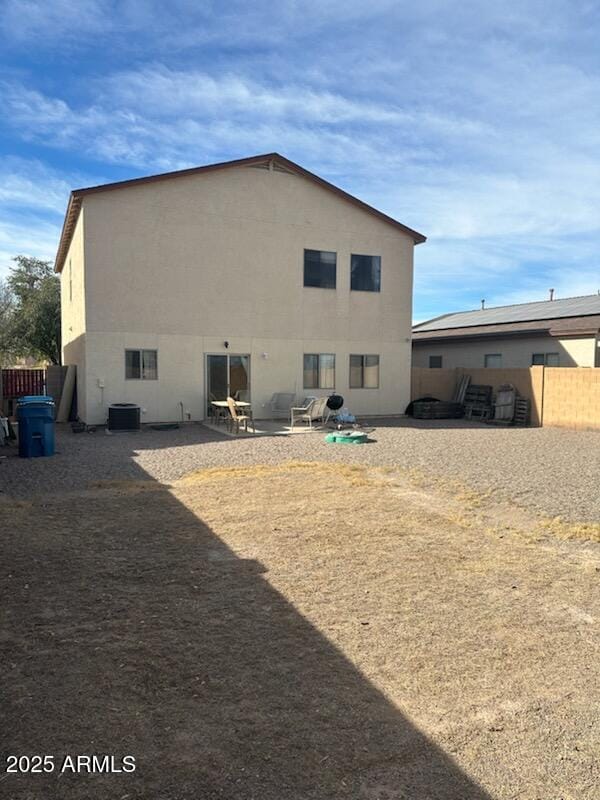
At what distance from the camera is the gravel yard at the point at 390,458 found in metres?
8.52

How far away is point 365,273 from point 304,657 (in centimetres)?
1707

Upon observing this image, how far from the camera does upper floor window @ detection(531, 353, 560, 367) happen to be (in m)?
21.5

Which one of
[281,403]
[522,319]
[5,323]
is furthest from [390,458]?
[5,323]

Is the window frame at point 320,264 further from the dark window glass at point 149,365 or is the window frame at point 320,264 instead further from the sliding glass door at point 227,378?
the dark window glass at point 149,365

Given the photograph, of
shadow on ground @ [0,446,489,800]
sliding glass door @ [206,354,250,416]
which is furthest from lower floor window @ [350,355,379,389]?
shadow on ground @ [0,446,489,800]

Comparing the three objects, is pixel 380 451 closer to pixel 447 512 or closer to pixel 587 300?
pixel 447 512

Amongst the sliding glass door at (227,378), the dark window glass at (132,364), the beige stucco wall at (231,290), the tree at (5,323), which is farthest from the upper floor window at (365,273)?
the tree at (5,323)

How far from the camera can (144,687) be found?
3.18 m

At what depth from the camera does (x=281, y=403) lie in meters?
18.4

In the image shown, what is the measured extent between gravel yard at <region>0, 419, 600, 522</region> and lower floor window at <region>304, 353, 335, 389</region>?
10.8 feet

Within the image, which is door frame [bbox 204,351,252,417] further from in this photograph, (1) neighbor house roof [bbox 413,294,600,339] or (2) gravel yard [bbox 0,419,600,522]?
(1) neighbor house roof [bbox 413,294,600,339]

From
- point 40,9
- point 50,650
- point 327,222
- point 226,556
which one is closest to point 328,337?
point 327,222

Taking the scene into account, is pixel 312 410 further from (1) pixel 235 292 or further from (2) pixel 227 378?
(1) pixel 235 292

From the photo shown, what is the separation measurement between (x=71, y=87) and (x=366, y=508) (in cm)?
1111
